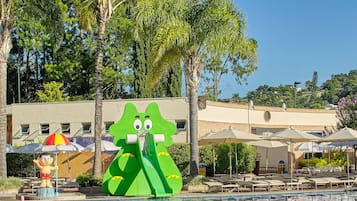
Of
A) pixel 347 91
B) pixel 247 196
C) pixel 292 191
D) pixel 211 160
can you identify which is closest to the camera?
pixel 247 196

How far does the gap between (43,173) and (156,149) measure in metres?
4.36

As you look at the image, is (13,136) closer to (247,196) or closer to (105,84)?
(105,84)

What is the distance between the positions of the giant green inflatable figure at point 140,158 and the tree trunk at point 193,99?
307 centimetres

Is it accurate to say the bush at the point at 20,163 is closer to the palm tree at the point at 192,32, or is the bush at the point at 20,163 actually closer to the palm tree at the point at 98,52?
the palm tree at the point at 98,52

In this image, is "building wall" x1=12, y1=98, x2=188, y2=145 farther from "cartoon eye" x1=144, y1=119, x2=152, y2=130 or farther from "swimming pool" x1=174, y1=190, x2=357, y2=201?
"swimming pool" x1=174, y1=190, x2=357, y2=201

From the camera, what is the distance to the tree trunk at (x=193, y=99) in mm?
26844

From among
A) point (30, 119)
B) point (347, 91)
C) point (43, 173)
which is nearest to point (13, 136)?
point (30, 119)

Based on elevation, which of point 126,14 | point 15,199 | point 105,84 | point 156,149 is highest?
point 126,14

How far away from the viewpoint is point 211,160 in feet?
119

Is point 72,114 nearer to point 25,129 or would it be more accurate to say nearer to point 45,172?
point 25,129

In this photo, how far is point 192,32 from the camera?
87.5 feet

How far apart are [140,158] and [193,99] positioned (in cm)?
510

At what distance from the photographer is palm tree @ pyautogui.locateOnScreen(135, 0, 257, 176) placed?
2647 cm

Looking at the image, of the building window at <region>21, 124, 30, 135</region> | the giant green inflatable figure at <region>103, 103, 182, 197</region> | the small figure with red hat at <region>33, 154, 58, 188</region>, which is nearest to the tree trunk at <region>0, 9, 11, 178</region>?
the small figure with red hat at <region>33, 154, 58, 188</region>
